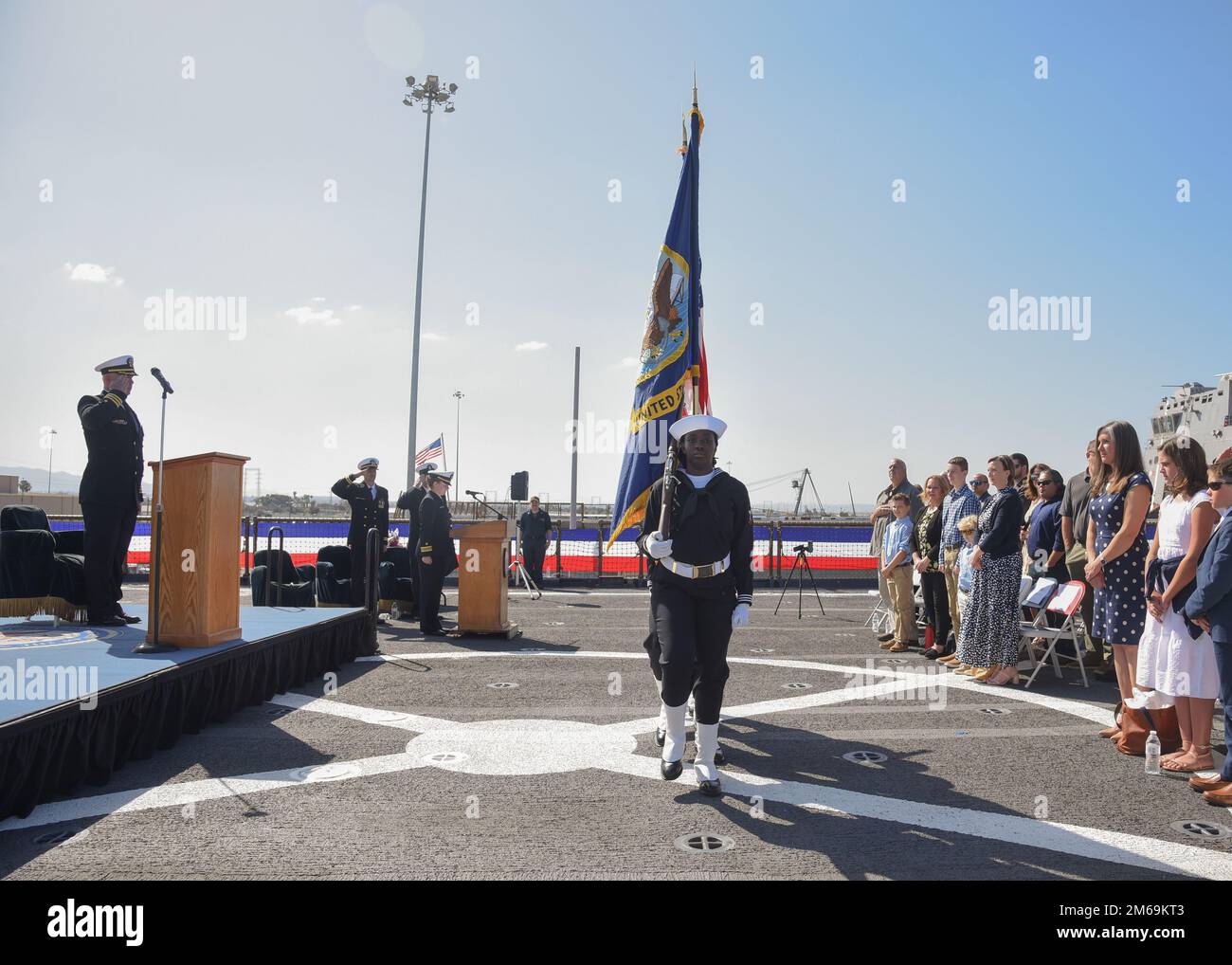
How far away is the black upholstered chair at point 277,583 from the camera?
11.0 m

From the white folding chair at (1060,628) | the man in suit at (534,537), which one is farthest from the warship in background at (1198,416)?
the white folding chair at (1060,628)

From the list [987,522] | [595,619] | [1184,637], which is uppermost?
[987,522]

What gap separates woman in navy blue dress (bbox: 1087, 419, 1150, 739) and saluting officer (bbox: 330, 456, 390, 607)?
353 inches

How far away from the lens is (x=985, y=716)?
695cm

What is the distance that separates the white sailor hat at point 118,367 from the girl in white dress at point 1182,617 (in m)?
8.21

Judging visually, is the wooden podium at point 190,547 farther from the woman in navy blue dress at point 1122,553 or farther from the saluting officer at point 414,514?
the woman in navy blue dress at point 1122,553

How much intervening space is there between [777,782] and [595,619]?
8.39 m

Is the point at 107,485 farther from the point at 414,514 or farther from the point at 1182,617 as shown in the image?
the point at 1182,617

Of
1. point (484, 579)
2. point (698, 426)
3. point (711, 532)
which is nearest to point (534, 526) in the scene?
point (484, 579)

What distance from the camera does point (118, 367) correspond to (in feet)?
25.5

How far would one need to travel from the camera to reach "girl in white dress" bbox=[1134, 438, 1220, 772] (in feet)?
17.1

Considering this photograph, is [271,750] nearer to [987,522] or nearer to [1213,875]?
[1213,875]
